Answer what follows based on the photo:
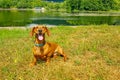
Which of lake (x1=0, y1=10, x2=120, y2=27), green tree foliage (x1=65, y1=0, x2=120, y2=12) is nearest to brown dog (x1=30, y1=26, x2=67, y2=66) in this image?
lake (x1=0, y1=10, x2=120, y2=27)

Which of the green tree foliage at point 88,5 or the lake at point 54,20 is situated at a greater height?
the lake at point 54,20

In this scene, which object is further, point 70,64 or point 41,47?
point 70,64

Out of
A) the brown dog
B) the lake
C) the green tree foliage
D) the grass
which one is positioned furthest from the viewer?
the green tree foliage

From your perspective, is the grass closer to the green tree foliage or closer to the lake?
the lake

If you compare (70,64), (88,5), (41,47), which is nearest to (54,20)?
(70,64)

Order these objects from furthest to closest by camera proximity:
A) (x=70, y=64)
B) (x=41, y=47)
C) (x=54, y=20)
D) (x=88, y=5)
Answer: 1. (x=88, y=5)
2. (x=54, y=20)
3. (x=70, y=64)
4. (x=41, y=47)

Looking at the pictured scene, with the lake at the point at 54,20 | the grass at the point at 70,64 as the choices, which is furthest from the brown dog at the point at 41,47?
the lake at the point at 54,20

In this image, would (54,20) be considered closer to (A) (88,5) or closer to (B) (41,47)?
(B) (41,47)

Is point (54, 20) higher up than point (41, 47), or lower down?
lower down

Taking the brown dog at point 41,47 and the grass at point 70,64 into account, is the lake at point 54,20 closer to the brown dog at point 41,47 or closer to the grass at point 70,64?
the grass at point 70,64

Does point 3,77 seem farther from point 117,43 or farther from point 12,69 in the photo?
point 117,43

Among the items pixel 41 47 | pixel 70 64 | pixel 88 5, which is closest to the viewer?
pixel 41 47

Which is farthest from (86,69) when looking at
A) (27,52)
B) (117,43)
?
(117,43)

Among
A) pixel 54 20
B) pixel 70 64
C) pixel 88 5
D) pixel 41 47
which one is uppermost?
pixel 41 47
